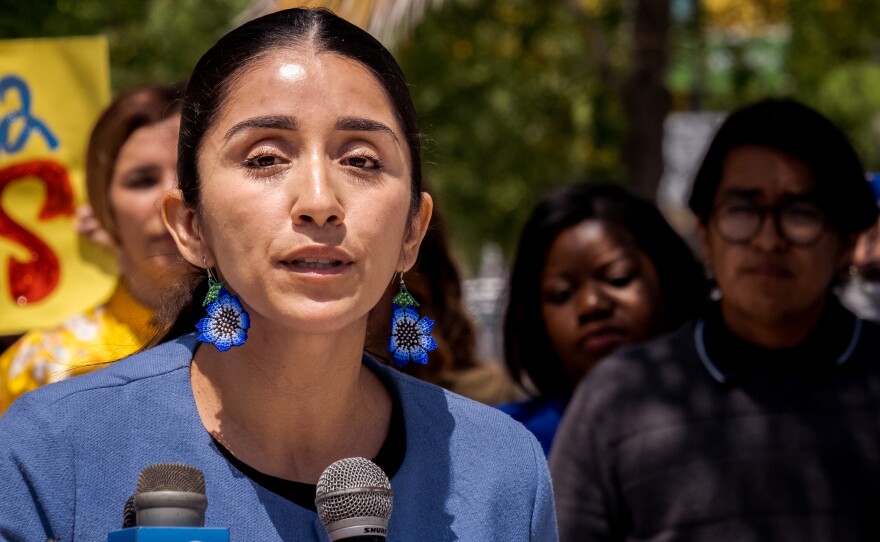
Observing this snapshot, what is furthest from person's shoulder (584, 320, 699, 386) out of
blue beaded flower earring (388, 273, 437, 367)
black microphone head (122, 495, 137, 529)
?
black microphone head (122, 495, 137, 529)

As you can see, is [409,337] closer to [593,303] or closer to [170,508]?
[170,508]

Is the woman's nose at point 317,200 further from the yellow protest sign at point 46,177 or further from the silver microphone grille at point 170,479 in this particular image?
the yellow protest sign at point 46,177

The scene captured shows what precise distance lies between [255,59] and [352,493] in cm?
88

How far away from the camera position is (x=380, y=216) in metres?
2.52

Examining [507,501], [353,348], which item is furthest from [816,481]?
[353,348]

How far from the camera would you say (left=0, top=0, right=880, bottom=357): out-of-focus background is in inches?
393

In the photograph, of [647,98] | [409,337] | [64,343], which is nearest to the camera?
[409,337]

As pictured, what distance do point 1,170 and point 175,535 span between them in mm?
3667

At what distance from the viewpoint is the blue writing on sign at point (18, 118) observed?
5.18 m

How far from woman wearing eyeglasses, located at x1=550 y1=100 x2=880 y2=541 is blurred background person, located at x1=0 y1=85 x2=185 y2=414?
1533 millimetres

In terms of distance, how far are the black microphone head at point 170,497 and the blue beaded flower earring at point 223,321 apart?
50cm

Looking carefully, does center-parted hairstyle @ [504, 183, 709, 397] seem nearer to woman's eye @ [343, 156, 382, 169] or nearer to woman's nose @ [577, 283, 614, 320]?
woman's nose @ [577, 283, 614, 320]

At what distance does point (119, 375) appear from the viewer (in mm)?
2539

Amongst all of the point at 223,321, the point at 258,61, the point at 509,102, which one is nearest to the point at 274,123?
the point at 258,61
